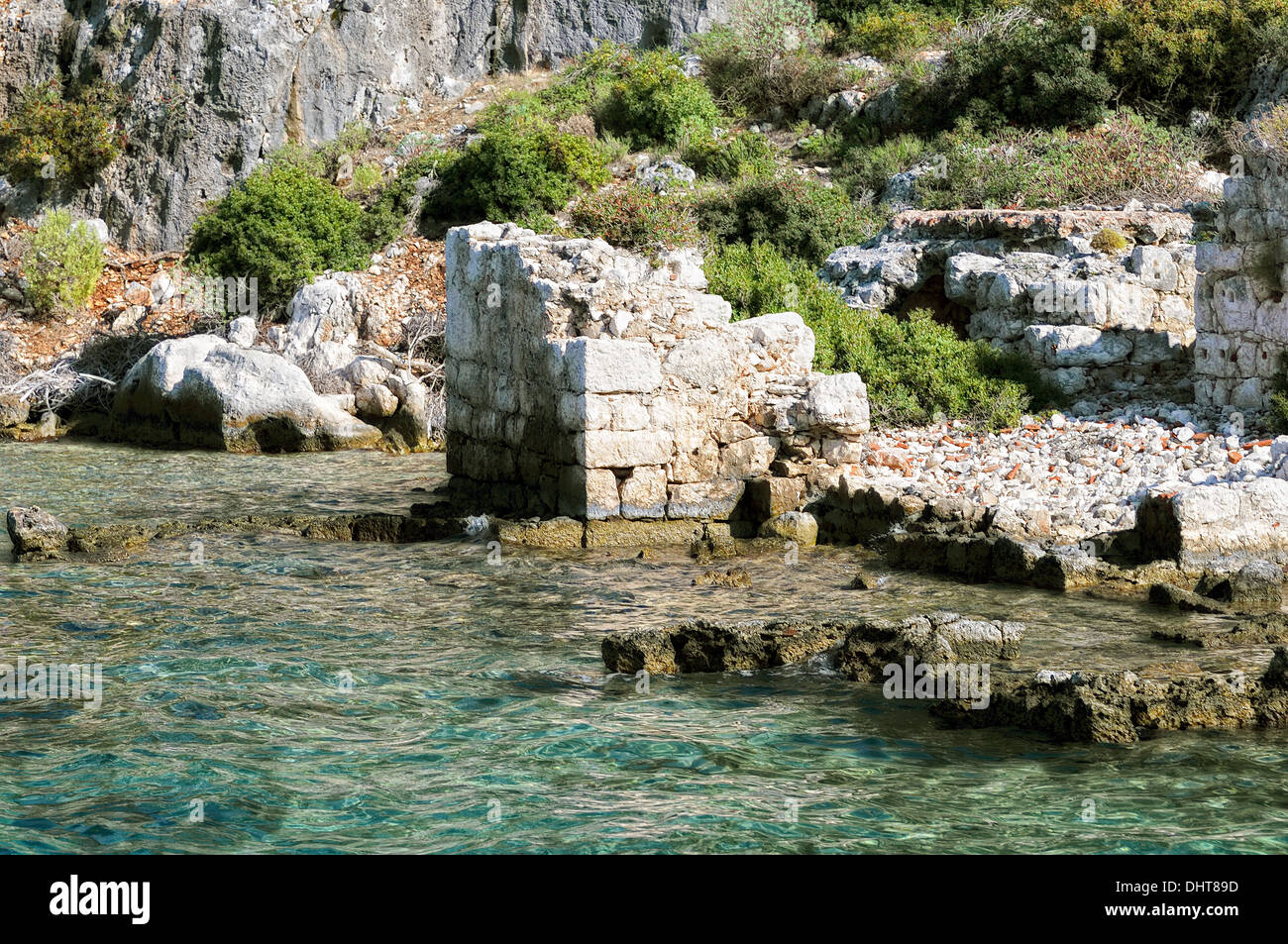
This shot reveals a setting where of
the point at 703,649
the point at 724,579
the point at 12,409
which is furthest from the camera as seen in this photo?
the point at 12,409

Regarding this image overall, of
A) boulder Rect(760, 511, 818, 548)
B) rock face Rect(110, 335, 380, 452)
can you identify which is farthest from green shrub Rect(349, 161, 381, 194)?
boulder Rect(760, 511, 818, 548)

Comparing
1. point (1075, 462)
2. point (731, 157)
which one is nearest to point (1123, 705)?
point (1075, 462)

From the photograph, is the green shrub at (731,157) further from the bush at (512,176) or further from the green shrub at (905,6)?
the green shrub at (905,6)

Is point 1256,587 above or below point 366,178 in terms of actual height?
below

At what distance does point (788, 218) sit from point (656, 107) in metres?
6.10

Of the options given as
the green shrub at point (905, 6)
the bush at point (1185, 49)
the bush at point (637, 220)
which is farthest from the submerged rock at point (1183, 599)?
the green shrub at point (905, 6)

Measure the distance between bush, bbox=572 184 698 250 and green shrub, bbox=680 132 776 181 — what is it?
2.32m

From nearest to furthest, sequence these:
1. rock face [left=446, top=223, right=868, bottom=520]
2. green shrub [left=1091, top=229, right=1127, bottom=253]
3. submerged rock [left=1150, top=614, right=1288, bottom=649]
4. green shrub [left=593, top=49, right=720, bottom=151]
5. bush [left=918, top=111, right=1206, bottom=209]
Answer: submerged rock [left=1150, top=614, right=1288, bottom=649]
rock face [left=446, top=223, right=868, bottom=520]
green shrub [left=1091, top=229, right=1127, bottom=253]
bush [left=918, top=111, right=1206, bottom=209]
green shrub [left=593, top=49, right=720, bottom=151]

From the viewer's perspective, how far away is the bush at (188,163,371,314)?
21781 mm

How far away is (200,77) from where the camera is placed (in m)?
25.6

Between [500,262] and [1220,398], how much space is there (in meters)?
6.99

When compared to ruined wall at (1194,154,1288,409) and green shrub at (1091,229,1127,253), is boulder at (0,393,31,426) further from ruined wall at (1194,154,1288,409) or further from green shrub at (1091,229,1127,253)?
ruined wall at (1194,154,1288,409)

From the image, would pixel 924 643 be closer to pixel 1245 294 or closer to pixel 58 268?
pixel 1245 294
